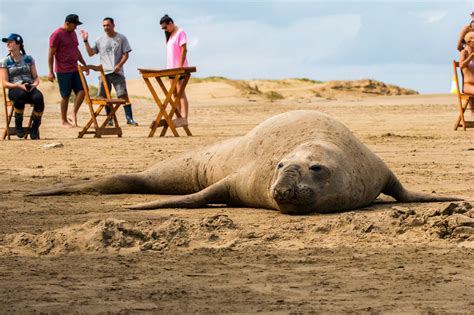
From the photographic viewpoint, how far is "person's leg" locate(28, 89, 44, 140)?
15719mm

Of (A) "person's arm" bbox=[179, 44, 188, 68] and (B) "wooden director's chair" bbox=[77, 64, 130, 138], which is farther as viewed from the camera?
(A) "person's arm" bbox=[179, 44, 188, 68]

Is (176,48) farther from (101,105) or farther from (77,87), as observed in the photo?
(77,87)

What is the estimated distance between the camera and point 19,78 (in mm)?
15797

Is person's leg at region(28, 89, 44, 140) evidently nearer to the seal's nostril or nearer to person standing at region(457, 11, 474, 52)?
person standing at region(457, 11, 474, 52)

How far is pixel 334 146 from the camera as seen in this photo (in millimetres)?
7828

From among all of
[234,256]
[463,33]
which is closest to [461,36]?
[463,33]

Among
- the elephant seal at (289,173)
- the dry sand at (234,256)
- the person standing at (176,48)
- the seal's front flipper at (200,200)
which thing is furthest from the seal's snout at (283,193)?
the person standing at (176,48)

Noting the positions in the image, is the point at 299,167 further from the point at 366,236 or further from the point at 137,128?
the point at 137,128

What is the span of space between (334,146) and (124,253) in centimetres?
253

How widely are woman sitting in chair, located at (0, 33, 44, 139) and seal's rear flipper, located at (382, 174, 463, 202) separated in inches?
342

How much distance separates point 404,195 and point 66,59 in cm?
1093

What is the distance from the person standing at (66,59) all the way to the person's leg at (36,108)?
1876 millimetres

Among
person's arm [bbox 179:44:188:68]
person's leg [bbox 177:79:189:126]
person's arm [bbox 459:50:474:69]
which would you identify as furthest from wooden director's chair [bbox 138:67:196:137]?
person's arm [bbox 459:50:474:69]

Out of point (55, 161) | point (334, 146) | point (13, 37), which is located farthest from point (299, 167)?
point (13, 37)
